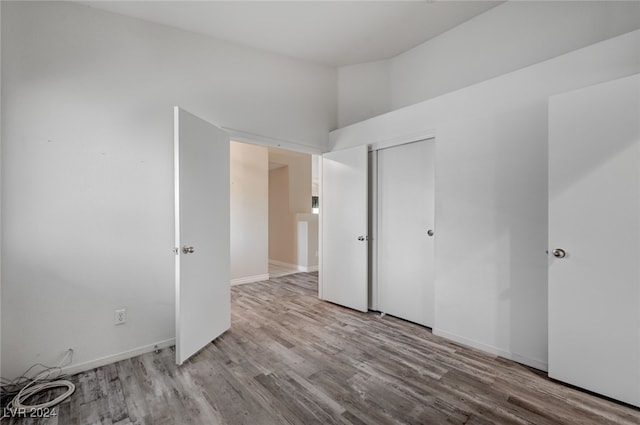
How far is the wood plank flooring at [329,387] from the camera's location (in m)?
1.61

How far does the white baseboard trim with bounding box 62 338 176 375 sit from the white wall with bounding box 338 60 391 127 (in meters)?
3.19

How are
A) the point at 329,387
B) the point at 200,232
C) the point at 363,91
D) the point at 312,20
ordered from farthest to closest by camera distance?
the point at 363,91
the point at 312,20
the point at 200,232
the point at 329,387

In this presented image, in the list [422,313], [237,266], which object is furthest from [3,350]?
[422,313]

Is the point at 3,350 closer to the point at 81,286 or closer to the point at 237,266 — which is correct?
the point at 81,286

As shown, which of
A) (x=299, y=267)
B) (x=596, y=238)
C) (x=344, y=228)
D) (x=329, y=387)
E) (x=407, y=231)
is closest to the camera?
(x=596, y=238)

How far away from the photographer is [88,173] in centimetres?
214

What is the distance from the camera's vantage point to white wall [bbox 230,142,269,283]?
4770 mm

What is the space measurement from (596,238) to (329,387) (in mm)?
1945

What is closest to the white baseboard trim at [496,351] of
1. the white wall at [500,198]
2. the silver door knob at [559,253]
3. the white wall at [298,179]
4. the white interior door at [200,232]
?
the white wall at [500,198]

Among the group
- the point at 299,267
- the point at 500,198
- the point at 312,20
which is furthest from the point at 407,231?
the point at 299,267

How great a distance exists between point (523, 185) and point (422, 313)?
153 centimetres

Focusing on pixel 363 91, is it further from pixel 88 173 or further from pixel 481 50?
pixel 88 173

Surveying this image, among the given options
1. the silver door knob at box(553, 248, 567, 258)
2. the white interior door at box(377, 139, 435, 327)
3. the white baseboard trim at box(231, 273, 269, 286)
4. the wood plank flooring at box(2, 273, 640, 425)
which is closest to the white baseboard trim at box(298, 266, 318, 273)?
the white baseboard trim at box(231, 273, 269, 286)

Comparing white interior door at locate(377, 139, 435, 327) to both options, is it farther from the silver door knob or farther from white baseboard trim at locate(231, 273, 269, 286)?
white baseboard trim at locate(231, 273, 269, 286)
